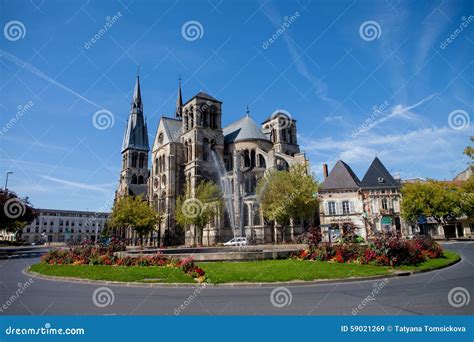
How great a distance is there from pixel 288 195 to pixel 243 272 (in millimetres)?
27655

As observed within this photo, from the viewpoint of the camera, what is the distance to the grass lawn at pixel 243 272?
12.8 m

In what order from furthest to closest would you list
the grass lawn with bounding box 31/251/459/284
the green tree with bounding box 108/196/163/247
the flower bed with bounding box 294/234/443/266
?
the green tree with bounding box 108/196/163/247, the flower bed with bounding box 294/234/443/266, the grass lawn with bounding box 31/251/459/284

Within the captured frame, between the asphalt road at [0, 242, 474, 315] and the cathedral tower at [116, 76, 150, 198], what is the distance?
220ft

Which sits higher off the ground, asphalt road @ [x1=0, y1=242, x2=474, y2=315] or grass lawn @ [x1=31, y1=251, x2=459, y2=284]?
grass lawn @ [x1=31, y1=251, x2=459, y2=284]

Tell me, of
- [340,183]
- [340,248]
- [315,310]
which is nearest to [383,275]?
[340,248]

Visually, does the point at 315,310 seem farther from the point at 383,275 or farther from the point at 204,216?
the point at 204,216

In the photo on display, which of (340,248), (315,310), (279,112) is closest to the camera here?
(315,310)

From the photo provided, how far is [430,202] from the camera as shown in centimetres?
4459

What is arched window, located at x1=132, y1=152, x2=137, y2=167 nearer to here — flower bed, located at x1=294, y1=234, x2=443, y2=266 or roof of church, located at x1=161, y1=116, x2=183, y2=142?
roof of church, located at x1=161, y1=116, x2=183, y2=142

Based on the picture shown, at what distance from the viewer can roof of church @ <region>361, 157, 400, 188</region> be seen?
156 ft

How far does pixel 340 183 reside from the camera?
48344 millimetres

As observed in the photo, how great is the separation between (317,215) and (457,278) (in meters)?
40.0

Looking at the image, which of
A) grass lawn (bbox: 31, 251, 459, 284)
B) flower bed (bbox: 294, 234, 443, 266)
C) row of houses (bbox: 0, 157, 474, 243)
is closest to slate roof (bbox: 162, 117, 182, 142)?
row of houses (bbox: 0, 157, 474, 243)

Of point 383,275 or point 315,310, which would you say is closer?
point 315,310
